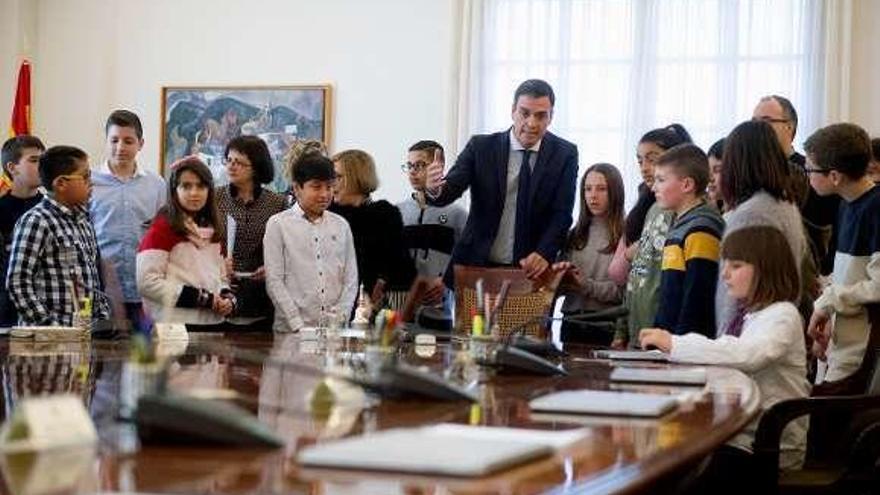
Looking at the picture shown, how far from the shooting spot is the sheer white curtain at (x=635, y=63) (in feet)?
27.4

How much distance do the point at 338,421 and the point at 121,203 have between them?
4.42 m

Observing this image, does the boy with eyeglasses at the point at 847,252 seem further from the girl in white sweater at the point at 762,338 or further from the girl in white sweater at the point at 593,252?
the girl in white sweater at the point at 593,252

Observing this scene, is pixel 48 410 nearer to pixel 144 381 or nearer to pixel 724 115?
pixel 144 381

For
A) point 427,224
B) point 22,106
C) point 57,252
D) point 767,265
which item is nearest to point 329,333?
point 767,265

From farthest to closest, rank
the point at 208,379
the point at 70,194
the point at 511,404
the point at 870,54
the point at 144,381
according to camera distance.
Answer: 1. the point at 870,54
2. the point at 70,194
3. the point at 208,379
4. the point at 511,404
5. the point at 144,381

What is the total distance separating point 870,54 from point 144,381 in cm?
732

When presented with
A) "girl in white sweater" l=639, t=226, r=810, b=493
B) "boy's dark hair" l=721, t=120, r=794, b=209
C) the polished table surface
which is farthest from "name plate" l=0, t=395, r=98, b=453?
"boy's dark hair" l=721, t=120, r=794, b=209

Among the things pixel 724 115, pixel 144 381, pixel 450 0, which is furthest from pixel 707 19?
pixel 144 381

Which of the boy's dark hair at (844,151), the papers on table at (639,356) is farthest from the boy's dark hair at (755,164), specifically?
the papers on table at (639,356)

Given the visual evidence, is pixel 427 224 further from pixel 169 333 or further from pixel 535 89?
pixel 169 333

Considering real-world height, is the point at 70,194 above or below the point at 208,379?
above

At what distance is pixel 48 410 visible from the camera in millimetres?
1565

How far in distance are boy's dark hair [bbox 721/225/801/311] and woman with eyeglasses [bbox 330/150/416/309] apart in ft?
8.12

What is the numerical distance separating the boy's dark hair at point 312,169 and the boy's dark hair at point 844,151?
6.45 feet
